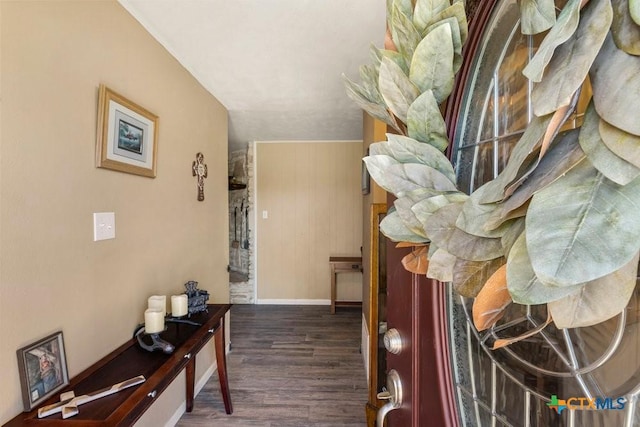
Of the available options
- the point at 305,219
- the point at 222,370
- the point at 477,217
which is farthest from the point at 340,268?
the point at 477,217

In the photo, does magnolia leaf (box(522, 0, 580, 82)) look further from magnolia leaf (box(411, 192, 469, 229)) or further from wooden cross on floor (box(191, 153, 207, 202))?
wooden cross on floor (box(191, 153, 207, 202))

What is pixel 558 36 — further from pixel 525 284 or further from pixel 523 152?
pixel 525 284

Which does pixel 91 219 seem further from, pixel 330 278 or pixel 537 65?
pixel 330 278

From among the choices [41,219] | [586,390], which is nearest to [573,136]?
[586,390]

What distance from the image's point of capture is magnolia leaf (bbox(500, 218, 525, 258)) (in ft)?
0.92

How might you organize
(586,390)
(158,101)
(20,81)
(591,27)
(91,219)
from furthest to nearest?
(158,101)
(91,219)
(20,81)
(586,390)
(591,27)

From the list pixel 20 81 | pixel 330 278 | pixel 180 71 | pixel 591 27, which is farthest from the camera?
pixel 330 278

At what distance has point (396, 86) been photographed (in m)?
0.47

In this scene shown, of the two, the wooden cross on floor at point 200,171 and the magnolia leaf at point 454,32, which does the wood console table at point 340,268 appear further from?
the magnolia leaf at point 454,32

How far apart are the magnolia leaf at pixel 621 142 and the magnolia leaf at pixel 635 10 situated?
0.07m

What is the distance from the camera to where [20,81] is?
0.95 metres

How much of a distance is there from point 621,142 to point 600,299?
0.12 m

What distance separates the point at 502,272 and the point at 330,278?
3893 mm

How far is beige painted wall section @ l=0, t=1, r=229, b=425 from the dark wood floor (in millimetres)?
A: 450
